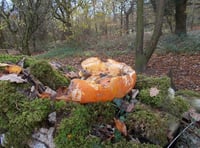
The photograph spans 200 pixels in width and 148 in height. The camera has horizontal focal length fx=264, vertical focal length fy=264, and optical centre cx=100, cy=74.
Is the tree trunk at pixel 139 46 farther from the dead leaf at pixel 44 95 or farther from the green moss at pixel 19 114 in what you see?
the green moss at pixel 19 114

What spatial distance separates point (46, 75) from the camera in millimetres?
2020

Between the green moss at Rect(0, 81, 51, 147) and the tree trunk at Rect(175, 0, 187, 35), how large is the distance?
33.2 ft

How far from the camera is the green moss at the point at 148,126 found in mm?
1642

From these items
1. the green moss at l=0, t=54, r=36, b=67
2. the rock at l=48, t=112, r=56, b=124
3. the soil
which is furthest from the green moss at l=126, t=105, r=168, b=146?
the soil

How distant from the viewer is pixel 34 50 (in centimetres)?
1510

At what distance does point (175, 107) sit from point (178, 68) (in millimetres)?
5800

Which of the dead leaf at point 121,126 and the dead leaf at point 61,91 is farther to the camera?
the dead leaf at point 61,91

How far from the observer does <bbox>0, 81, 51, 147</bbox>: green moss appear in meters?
1.68

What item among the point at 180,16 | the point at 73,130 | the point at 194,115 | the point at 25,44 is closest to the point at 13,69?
the point at 73,130

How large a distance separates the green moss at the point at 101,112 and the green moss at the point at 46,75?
1.31ft

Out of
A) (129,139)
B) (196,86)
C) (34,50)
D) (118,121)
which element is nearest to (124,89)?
(118,121)

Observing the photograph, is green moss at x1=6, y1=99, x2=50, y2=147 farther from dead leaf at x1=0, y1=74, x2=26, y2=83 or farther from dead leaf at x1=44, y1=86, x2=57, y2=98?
dead leaf at x1=0, y1=74, x2=26, y2=83

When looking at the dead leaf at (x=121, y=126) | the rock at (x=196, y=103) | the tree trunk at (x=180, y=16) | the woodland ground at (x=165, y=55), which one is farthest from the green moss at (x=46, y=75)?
the tree trunk at (x=180, y=16)

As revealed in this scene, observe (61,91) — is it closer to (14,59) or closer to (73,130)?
(73,130)
